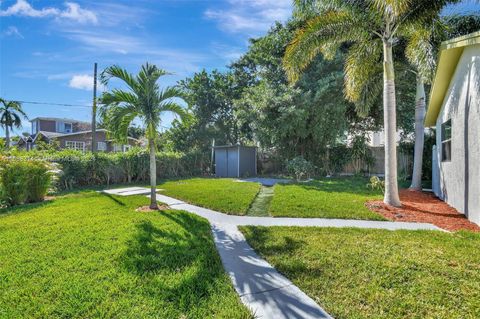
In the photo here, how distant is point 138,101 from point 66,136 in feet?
88.3

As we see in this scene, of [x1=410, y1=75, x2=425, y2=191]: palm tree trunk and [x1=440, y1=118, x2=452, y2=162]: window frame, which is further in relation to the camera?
[x1=410, y1=75, x2=425, y2=191]: palm tree trunk

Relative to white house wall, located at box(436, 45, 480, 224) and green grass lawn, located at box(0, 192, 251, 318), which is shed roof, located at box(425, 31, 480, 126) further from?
green grass lawn, located at box(0, 192, 251, 318)

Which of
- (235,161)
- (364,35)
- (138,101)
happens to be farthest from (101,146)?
(364,35)

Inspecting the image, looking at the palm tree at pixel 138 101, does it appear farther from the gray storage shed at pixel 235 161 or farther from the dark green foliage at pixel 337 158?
the dark green foliage at pixel 337 158

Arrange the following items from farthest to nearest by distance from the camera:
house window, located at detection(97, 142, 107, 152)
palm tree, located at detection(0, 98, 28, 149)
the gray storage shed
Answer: house window, located at detection(97, 142, 107, 152) → palm tree, located at detection(0, 98, 28, 149) → the gray storage shed

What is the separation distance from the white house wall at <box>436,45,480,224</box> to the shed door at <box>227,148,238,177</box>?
38.6ft

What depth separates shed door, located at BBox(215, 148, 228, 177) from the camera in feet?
62.2

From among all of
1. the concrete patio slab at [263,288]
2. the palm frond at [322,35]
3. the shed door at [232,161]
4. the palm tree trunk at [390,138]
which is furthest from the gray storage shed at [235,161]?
the concrete patio slab at [263,288]

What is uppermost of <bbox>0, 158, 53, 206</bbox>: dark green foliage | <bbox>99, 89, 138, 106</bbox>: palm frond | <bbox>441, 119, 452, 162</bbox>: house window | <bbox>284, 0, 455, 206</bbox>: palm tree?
<bbox>284, 0, 455, 206</bbox>: palm tree

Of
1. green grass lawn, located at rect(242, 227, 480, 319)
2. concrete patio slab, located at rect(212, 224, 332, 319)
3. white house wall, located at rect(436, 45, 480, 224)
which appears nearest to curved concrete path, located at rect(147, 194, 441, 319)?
concrete patio slab, located at rect(212, 224, 332, 319)

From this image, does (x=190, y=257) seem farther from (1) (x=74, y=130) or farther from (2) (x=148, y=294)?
(1) (x=74, y=130)

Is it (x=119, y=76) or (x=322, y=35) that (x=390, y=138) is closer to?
(x=322, y=35)

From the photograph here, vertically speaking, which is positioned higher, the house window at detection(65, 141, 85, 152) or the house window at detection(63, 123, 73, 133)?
the house window at detection(63, 123, 73, 133)

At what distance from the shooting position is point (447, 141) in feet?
29.7
